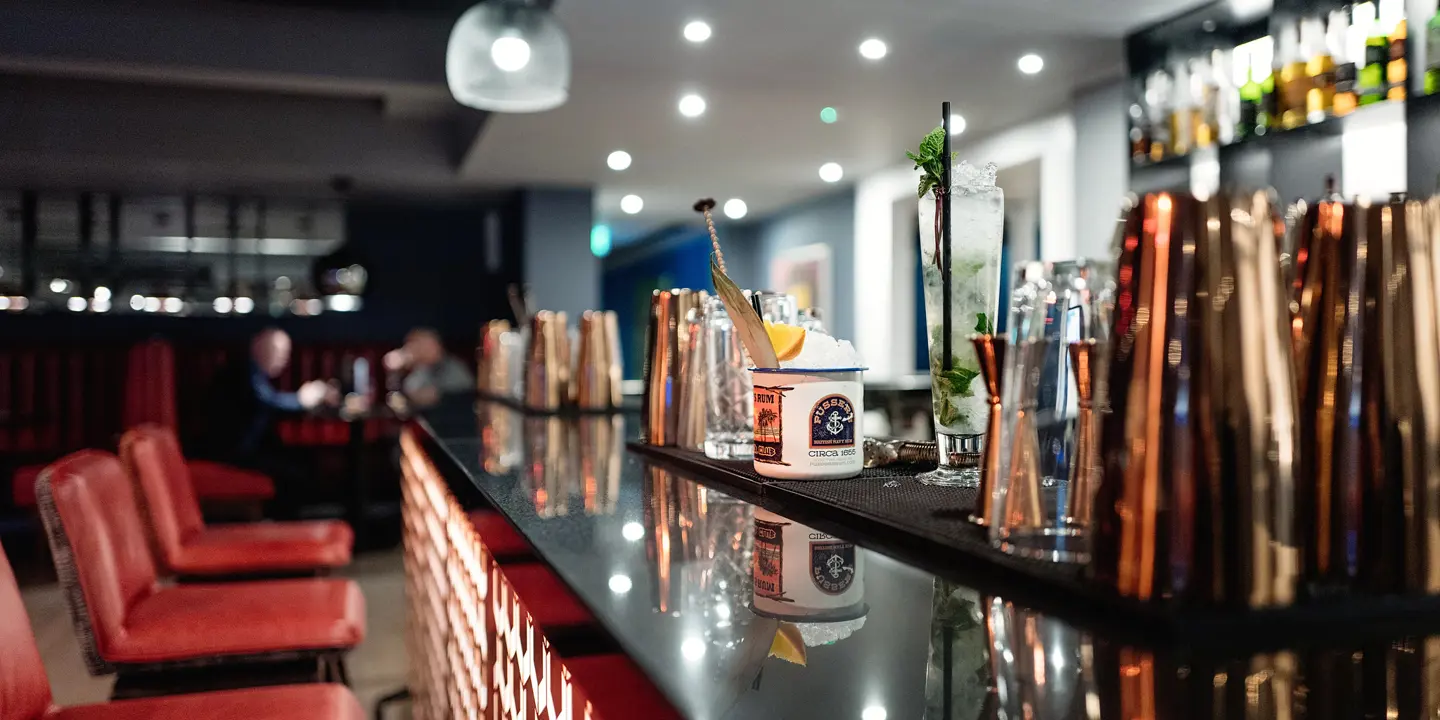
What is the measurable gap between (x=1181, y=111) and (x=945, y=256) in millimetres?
→ 3344

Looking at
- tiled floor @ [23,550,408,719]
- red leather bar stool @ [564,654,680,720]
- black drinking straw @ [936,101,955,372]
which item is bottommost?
tiled floor @ [23,550,408,719]

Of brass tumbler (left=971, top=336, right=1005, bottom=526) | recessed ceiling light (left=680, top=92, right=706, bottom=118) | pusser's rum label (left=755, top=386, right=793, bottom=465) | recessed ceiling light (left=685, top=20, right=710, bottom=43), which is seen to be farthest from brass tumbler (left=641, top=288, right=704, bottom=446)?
recessed ceiling light (left=680, top=92, right=706, bottom=118)

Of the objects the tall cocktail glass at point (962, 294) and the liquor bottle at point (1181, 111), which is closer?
the tall cocktail glass at point (962, 294)

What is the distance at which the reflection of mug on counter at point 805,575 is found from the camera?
73 cm

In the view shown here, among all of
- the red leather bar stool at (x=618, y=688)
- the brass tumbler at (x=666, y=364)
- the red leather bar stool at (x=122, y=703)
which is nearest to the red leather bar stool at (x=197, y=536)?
the red leather bar stool at (x=122, y=703)

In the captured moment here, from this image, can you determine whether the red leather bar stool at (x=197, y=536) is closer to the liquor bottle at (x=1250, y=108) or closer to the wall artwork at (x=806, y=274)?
the liquor bottle at (x=1250, y=108)

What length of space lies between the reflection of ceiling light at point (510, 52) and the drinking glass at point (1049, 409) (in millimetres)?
2133

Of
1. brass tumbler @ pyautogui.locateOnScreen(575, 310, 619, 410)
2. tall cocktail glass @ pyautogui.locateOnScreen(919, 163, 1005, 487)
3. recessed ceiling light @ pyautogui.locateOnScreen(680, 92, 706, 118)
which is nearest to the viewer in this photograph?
tall cocktail glass @ pyautogui.locateOnScreen(919, 163, 1005, 487)

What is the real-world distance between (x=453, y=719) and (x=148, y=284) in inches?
287

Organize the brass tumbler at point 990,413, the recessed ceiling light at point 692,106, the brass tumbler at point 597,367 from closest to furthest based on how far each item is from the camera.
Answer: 1. the brass tumbler at point 990,413
2. the brass tumbler at point 597,367
3. the recessed ceiling light at point 692,106

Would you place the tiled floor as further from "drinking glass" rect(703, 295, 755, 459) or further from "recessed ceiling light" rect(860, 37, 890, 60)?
"recessed ceiling light" rect(860, 37, 890, 60)

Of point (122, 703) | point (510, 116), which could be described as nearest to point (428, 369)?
point (510, 116)

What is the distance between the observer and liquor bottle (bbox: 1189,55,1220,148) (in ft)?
12.3

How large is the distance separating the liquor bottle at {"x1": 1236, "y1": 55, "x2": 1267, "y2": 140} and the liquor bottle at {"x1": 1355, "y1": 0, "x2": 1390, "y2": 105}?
13.1 inches
